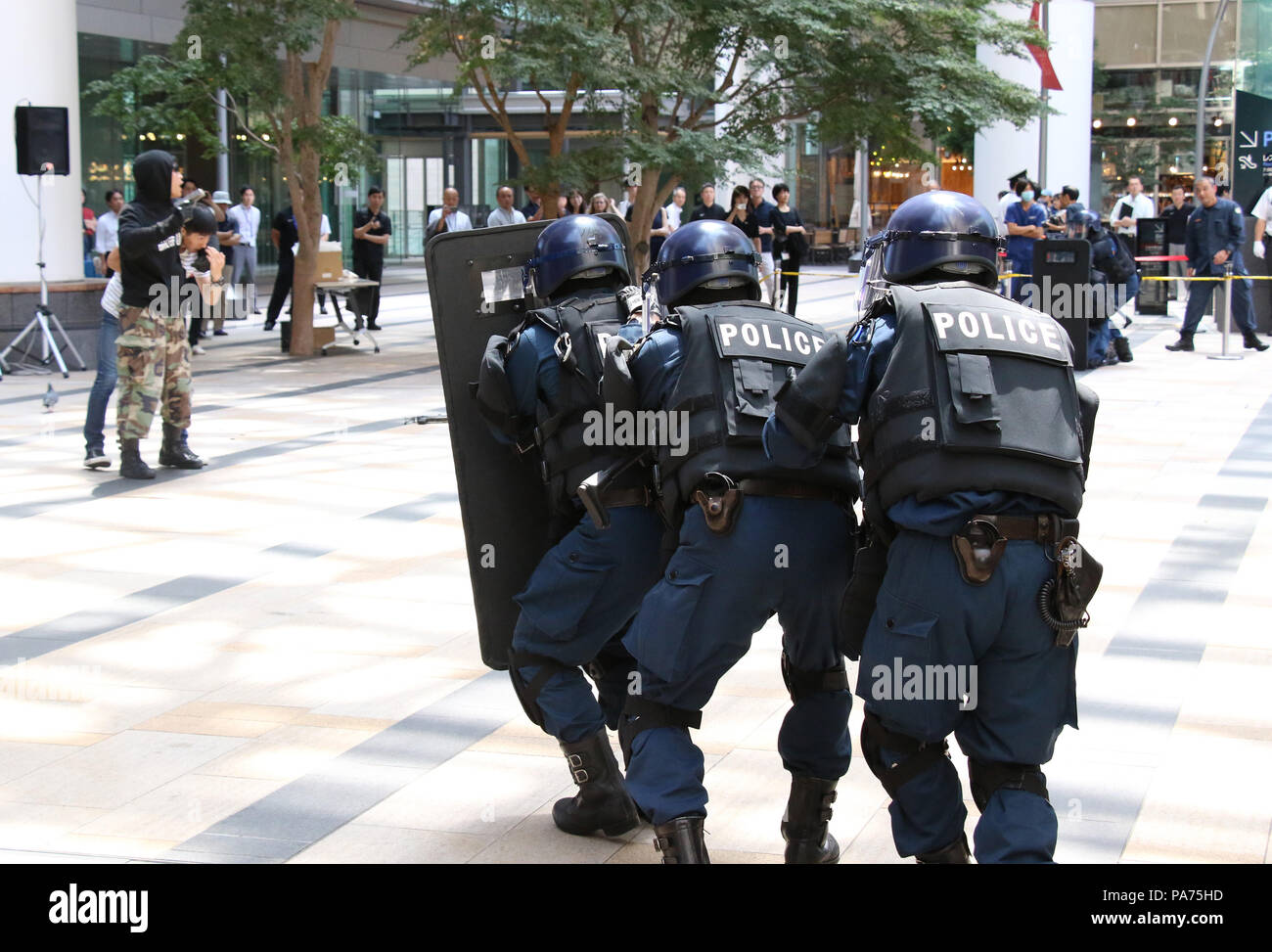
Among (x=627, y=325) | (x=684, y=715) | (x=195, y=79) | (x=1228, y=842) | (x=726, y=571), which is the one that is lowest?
(x=1228, y=842)

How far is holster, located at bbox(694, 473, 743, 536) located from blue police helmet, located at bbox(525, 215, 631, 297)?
0.90 meters

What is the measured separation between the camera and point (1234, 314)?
16547mm

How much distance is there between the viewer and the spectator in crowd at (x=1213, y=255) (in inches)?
628

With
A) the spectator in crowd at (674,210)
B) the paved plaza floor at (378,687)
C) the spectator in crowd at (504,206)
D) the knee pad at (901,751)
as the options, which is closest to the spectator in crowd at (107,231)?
the spectator in crowd at (504,206)

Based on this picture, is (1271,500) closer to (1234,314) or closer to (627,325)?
(627,325)

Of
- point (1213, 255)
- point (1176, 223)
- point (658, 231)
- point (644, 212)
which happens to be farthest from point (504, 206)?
point (1176, 223)

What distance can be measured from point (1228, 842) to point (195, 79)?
13.1m

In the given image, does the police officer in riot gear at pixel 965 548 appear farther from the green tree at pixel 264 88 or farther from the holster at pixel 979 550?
the green tree at pixel 264 88

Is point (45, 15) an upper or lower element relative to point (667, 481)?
upper

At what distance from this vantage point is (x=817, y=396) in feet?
10.8

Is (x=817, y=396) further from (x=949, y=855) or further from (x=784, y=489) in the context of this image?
(x=949, y=855)

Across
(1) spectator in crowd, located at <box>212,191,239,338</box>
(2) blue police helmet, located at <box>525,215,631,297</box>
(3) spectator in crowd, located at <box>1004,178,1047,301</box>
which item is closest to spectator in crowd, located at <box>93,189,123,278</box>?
(1) spectator in crowd, located at <box>212,191,239,338</box>
